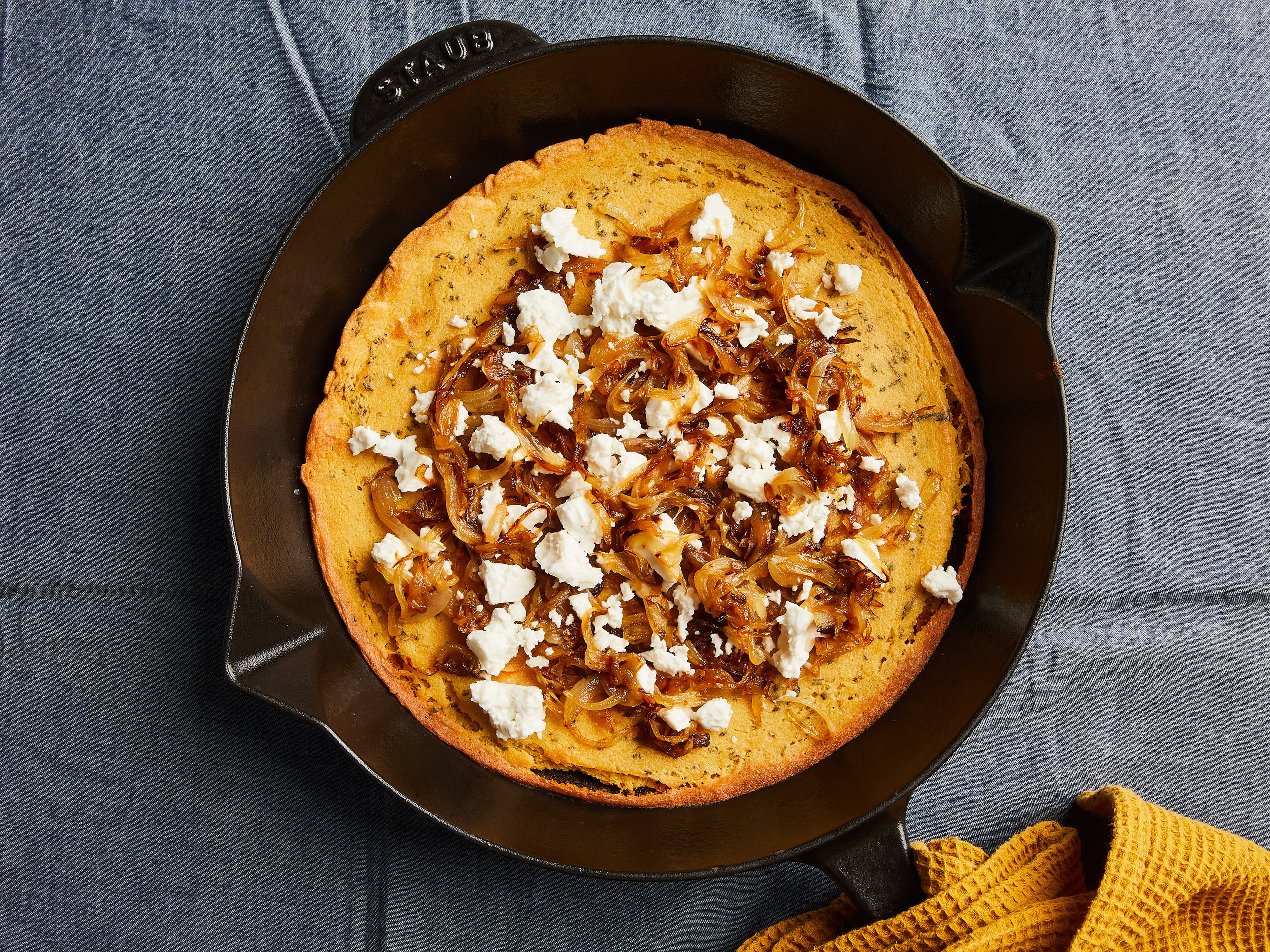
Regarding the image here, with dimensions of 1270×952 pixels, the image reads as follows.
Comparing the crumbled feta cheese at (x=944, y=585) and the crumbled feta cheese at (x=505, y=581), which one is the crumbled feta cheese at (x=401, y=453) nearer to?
the crumbled feta cheese at (x=505, y=581)

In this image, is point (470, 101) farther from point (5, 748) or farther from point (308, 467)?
point (5, 748)

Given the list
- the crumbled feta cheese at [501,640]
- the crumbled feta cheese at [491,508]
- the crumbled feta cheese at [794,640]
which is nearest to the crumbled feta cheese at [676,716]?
the crumbled feta cheese at [794,640]

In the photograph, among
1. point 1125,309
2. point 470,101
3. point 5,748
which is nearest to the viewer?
point 470,101

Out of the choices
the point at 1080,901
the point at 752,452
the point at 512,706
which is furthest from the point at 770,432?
the point at 1080,901

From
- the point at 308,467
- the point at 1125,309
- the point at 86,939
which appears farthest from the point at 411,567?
the point at 1125,309

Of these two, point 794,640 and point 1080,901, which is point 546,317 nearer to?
point 794,640

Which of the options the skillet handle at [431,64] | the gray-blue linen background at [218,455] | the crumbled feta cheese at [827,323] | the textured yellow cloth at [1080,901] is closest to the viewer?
the skillet handle at [431,64]
